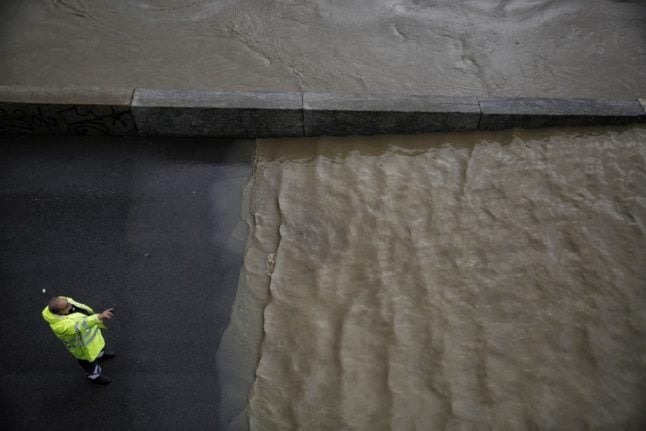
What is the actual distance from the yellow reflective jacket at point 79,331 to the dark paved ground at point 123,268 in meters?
0.48

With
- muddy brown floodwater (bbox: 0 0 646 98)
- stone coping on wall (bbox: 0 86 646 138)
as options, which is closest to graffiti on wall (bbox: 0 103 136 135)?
stone coping on wall (bbox: 0 86 646 138)

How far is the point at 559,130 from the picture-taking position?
6.97m

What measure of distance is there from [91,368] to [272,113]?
11.5 feet

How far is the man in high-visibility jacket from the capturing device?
4473 mm

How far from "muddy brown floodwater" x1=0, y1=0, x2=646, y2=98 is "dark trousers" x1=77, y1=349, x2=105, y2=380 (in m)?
4.41

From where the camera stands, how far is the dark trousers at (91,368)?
475 cm

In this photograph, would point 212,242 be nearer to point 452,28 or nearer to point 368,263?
point 368,263

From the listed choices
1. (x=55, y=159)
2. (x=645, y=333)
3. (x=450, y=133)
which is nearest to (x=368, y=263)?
(x=450, y=133)

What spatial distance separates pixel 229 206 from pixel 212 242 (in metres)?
0.53

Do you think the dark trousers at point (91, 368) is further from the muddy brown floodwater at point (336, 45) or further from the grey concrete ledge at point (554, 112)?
the grey concrete ledge at point (554, 112)

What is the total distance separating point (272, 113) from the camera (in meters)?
6.65

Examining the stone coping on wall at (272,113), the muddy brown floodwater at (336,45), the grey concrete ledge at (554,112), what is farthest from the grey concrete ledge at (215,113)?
the grey concrete ledge at (554,112)

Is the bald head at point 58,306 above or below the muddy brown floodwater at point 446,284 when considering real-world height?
above

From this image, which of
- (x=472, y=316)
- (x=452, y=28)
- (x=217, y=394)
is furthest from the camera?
(x=452, y=28)
